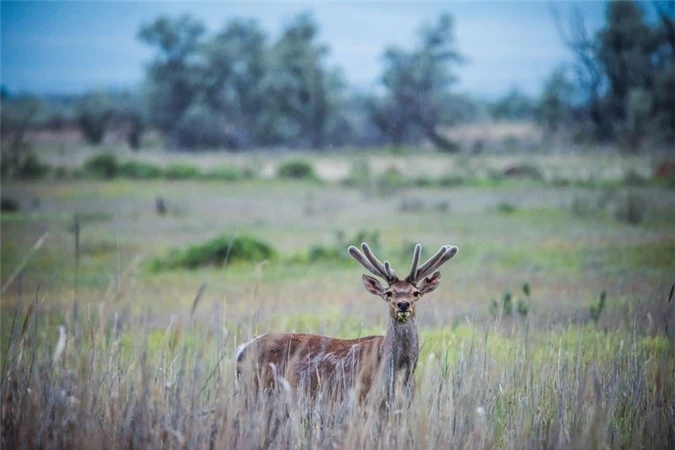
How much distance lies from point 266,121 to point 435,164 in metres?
19.4

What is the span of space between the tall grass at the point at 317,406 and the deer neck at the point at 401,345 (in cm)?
24

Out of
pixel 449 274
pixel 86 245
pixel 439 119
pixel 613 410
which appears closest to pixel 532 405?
pixel 613 410

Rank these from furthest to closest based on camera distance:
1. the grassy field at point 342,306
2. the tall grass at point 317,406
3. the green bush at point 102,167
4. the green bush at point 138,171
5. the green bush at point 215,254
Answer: the green bush at point 138,171 < the green bush at point 102,167 < the green bush at point 215,254 < the grassy field at point 342,306 < the tall grass at point 317,406

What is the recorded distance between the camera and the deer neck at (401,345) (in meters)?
7.38

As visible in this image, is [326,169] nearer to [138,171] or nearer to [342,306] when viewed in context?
[138,171]

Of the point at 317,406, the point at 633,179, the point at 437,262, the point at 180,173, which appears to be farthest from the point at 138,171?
the point at 317,406

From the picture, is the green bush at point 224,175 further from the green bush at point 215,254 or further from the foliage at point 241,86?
the foliage at point 241,86

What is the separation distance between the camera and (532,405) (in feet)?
23.4

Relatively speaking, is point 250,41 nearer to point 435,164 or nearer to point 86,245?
point 435,164

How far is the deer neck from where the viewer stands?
7.38m

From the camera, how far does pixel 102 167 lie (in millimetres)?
36844

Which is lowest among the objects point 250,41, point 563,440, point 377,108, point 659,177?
point 563,440

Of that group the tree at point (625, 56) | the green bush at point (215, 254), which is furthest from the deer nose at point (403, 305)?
the tree at point (625, 56)

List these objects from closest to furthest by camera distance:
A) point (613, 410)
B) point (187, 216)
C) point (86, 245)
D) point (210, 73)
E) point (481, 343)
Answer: point (613, 410) < point (481, 343) < point (86, 245) < point (187, 216) < point (210, 73)
